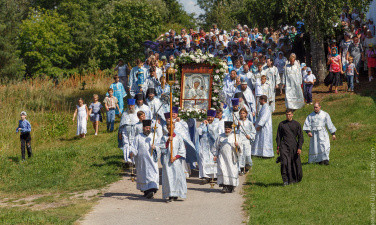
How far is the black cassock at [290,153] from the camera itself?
14.2 m

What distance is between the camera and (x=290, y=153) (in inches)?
562

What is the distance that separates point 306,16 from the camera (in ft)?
85.5

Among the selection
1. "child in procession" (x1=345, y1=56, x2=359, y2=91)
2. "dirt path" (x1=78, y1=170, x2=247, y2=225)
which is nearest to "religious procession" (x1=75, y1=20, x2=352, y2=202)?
"dirt path" (x1=78, y1=170, x2=247, y2=225)

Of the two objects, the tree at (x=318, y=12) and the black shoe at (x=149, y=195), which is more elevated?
the tree at (x=318, y=12)

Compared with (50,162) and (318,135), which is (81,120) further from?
(318,135)

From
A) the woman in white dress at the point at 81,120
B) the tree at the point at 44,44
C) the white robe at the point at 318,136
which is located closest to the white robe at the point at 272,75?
the white robe at the point at 318,136

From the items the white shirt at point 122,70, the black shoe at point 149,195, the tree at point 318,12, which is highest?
the tree at point 318,12

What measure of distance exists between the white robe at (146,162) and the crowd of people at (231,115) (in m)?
0.02

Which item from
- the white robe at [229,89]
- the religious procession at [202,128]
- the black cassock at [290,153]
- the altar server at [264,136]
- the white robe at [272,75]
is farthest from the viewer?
the white robe at [272,75]

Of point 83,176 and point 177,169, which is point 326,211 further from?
point 83,176

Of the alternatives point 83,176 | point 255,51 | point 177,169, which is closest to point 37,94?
point 255,51

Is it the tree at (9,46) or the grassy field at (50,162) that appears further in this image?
the tree at (9,46)

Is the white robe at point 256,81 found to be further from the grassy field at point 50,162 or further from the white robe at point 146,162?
the white robe at point 146,162

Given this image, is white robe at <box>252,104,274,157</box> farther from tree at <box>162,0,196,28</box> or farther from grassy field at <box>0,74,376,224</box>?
tree at <box>162,0,196,28</box>
